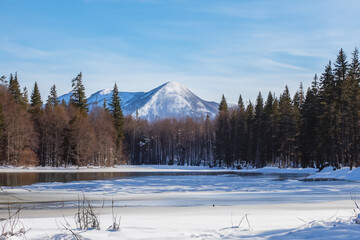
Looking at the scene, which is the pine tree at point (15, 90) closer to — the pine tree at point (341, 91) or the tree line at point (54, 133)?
the tree line at point (54, 133)

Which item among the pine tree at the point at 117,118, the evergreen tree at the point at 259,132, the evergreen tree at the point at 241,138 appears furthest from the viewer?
the pine tree at the point at 117,118

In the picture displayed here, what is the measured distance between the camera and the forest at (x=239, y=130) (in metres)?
48.8

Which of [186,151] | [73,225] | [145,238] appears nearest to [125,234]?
[145,238]

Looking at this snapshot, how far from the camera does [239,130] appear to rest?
279 feet

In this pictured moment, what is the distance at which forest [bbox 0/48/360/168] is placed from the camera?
48.8m

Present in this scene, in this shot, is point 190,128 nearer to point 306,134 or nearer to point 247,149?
point 247,149

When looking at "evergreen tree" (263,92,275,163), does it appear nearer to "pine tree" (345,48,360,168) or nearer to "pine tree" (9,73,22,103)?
"pine tree" (345,48,360,168)

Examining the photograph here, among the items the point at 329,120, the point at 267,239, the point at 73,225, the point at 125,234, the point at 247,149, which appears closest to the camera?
the point at 267,239

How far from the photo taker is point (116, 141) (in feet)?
274

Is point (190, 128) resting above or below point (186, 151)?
above

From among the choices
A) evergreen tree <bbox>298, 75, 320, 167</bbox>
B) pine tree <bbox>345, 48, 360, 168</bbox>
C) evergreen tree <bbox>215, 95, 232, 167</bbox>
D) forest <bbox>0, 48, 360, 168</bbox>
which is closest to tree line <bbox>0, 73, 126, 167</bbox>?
forest <bbox>0, 48, 360, 168</bbox>

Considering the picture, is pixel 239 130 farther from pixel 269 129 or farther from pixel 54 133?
pixel 54 133

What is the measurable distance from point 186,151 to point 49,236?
9824cm

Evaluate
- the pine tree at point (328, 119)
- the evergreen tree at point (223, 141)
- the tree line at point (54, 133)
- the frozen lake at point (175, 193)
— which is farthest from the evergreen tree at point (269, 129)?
the frozen lake at point (175, 193)
